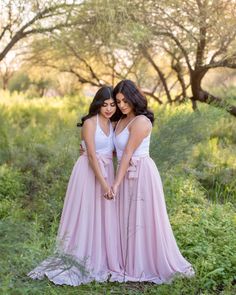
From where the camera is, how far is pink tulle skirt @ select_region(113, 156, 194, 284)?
4.64m

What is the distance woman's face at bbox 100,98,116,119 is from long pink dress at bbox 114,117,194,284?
198mm

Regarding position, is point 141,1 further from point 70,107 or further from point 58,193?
point 70,107

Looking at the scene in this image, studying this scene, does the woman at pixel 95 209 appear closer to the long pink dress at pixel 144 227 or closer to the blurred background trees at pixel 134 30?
the long pink dress at pixel 144 227

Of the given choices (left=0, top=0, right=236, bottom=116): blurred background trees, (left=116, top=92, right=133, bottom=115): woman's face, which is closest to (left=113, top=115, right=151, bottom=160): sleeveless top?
(left=116, top=92, right=133, bottom=115): woman's face

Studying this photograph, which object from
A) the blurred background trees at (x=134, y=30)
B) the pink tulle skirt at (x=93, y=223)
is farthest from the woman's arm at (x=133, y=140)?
the blurred background trees at (x=134, y=30)

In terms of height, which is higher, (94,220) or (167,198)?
(94,220)

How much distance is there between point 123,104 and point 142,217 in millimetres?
986

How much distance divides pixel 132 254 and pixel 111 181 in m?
0.66

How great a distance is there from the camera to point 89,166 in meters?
4.71

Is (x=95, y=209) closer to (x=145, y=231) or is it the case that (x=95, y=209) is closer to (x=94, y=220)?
(x=94, y=220)

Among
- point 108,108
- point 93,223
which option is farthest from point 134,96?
point 93,223

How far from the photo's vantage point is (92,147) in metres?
4.55

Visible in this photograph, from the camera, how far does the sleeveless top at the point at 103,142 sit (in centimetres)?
462

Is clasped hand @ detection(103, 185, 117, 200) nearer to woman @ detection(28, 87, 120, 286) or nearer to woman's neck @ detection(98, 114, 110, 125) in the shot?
woman @ detection(28, 87, 120, 286)
